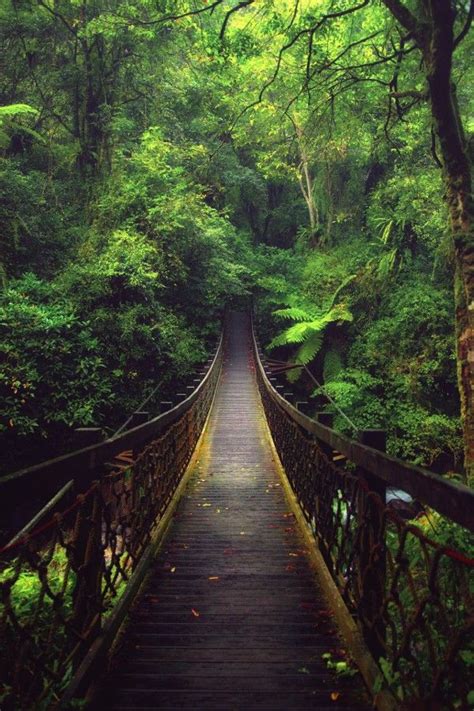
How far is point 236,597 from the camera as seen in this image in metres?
3.07

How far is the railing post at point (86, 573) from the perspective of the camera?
2109mm

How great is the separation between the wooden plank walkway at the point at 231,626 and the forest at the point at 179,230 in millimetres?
5916

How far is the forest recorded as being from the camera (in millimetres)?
9727

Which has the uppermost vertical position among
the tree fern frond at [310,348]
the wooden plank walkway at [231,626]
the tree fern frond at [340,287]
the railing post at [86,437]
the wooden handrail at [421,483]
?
the tree fern frond at [340,287]

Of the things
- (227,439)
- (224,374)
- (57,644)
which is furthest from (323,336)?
(57,644)

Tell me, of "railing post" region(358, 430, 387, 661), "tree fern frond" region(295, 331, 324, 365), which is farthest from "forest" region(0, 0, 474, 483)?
"railing post" region(358, 430, 387, 661)

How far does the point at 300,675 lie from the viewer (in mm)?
2246

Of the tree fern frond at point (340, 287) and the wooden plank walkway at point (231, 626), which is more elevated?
the tree fern frond at point (340, 287)

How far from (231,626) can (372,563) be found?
106 centimetres

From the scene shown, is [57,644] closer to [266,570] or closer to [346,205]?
[266,570]

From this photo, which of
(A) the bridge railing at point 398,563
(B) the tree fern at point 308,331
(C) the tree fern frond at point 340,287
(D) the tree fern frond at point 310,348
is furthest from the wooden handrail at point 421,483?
(C) the tree fern frond at point 340,287

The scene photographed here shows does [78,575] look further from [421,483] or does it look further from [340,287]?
[340,287]

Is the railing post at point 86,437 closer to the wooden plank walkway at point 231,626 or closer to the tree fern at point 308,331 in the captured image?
the wooden plank walkway at point 231,626

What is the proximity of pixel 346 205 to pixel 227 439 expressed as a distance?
14.4 metres
